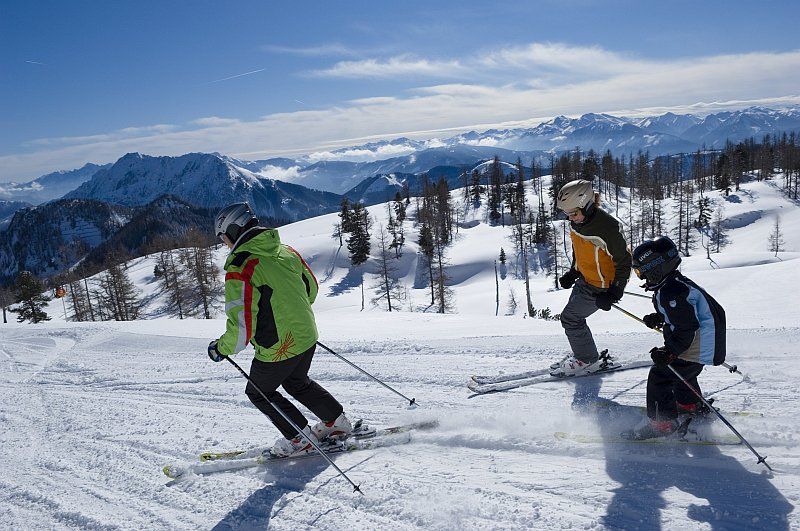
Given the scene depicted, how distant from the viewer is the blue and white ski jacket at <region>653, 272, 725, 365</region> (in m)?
3.79

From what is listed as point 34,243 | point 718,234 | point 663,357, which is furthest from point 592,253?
point 34,243

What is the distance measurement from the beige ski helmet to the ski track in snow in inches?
84.1

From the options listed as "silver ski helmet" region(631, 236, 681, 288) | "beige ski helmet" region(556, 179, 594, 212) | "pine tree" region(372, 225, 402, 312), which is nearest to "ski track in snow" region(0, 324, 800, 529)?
"silver ski helmet" region(631, 236, 681, 288)

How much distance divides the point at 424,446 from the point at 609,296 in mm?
2570

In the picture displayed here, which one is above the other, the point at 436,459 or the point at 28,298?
the point at 436,459

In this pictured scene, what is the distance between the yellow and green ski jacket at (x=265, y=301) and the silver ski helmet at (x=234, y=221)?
0.11m

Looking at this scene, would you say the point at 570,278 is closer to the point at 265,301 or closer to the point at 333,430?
the point at 333,430

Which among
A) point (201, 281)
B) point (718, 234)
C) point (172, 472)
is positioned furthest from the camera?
point (718, 234)

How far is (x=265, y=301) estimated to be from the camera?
396 centimetres

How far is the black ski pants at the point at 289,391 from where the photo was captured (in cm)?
418

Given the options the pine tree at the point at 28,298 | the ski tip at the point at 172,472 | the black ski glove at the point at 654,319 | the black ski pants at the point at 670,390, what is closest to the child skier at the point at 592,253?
the black ski glove at the point at 654,319

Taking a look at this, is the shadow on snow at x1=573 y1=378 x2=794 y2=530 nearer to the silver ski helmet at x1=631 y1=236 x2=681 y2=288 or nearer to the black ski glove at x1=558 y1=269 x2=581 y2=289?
the silver ski helmet at x1=631 y1=236 x2=681 y2=288

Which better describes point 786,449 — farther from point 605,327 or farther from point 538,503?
point 605,327

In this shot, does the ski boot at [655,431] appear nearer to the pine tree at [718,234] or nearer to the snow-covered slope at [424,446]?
the snow-covered slope at [424,446]
